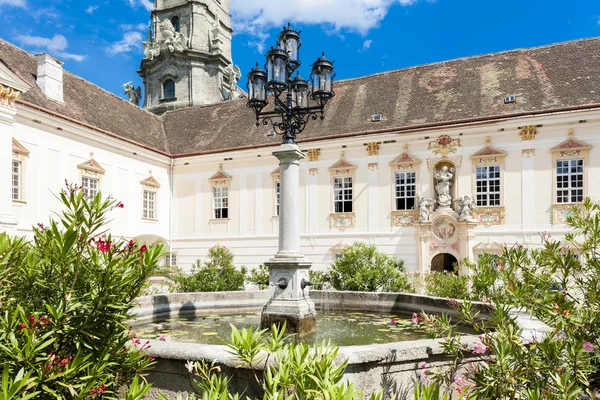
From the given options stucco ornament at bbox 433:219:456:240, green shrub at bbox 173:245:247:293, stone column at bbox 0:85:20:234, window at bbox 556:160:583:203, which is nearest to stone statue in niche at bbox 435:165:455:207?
stucco ornament at bbox 433:219:456:240

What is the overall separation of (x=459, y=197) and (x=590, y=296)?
16182 millimetres

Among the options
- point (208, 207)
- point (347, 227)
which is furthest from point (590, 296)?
point (208, 207)

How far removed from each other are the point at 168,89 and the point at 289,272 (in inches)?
1187

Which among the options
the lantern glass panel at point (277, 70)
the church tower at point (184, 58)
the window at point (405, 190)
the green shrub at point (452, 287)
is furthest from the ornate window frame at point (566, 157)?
the church tower at point (184, 58)

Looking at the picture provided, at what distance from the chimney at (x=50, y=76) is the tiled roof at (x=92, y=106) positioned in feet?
0.91

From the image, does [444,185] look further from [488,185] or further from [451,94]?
[451,94]

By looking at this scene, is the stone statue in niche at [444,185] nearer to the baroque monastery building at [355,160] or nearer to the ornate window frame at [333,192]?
the baroque monastery building at [355,160]

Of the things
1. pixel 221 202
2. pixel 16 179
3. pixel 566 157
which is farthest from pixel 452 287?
pixel 16 179

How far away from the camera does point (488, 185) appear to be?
61.7 ft

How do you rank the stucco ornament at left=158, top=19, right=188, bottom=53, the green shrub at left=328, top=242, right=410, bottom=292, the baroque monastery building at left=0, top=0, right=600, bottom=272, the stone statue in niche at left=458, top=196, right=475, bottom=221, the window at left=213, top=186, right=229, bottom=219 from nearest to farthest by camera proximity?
the green shrub at left=328, top=242, right=410, bottom=292 → the baroque monastery building at left=0, top=0, right=600, bottom=272 → the stone statue in niche at left=458, top=196, right=475, bottom=221 → the window at left=213, top=186, right=229, bottom=219 → the stucco ornament at left=158, top=19, right=188, bottom=53

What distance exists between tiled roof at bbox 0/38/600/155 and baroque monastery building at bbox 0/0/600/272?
0.08m

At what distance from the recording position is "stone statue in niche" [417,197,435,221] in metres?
19.0

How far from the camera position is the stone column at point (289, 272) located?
7234mm

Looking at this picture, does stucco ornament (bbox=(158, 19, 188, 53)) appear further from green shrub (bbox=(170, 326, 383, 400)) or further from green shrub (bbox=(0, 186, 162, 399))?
green shrub (bbox=(170, 326, 383, 400))
